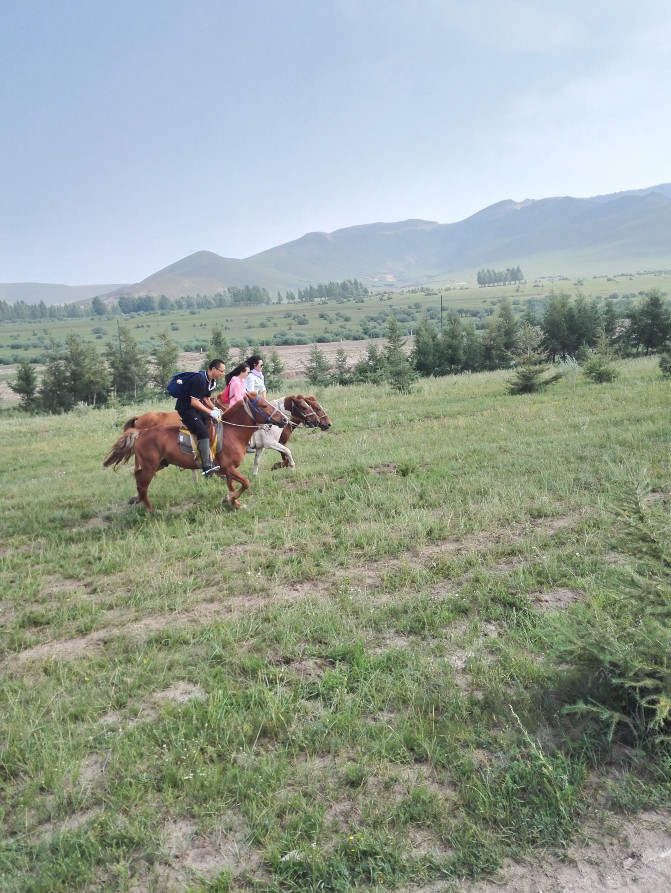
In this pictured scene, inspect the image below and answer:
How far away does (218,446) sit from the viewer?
10.4 metres

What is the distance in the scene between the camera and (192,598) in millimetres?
6828

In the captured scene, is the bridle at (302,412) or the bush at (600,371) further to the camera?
the bush at (600,371)

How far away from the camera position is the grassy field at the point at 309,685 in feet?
11.6

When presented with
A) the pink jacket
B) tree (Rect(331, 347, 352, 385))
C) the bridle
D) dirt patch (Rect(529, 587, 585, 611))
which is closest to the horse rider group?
the pink jacket

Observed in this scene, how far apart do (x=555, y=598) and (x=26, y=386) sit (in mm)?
46570

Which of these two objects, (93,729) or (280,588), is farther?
(280,588)

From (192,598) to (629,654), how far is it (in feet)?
15.3

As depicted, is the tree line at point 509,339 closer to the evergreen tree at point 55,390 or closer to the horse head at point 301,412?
the evergreen tree at point 55,390

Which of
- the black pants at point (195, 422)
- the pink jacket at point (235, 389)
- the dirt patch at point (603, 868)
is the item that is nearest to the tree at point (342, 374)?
the pink jacket at point (235, 389)

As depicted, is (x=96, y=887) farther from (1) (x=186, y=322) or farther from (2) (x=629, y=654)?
(1) (x=186, y=322)

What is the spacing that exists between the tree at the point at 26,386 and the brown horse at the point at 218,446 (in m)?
38.2

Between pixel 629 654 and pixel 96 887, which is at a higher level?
pixel 629 654

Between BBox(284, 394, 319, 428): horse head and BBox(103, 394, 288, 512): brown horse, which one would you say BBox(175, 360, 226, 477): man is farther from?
BBox(284, 394, 319, 428): horse head

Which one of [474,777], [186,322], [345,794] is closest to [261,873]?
[345,794]
